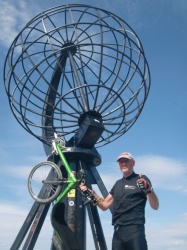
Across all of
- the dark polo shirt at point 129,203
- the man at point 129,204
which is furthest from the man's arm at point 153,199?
the dark polo shirt at point 129,203

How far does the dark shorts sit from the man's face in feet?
3.18

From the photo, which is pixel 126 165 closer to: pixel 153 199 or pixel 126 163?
pixel 126 163

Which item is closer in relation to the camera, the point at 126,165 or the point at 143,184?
the point at 143,184

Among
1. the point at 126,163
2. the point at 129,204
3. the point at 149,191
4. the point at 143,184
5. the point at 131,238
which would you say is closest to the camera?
the point at 143,184

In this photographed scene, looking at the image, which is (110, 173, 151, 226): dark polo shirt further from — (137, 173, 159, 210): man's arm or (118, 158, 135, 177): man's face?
(137, 173, 159, 210): man's arm

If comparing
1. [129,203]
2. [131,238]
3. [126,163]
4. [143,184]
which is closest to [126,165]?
[126,163]

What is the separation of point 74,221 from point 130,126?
3449 millimetres

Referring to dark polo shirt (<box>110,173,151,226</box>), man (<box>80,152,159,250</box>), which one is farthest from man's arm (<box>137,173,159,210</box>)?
dark polo shirt (<box>110,173,151,226</box>)

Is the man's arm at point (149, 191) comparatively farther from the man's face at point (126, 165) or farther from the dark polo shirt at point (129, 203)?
the man's face at point (126, 165)

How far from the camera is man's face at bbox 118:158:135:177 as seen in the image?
564cm

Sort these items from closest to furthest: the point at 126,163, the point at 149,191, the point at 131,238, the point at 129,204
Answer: the point at 149,191
the point at 131,238
the point at 129,204
the point at 126,163

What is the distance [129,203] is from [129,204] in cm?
2

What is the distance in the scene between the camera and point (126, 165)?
5.68 metres

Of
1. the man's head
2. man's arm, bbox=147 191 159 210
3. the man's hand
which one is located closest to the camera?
the man's hand
